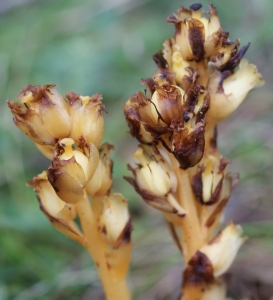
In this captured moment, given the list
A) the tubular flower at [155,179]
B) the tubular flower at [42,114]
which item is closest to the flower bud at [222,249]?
the tubular flower at [155,179]

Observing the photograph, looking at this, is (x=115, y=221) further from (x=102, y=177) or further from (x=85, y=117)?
(x=85, y=117)

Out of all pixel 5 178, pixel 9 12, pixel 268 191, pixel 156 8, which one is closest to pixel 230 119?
pixel 268 191

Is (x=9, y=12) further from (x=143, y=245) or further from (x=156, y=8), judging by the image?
(x=143, y=245)

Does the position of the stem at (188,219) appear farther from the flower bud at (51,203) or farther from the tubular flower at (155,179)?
the flower bud at (51,203)

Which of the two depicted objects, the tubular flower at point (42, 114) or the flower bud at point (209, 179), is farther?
the flower bud at point (209, 179)

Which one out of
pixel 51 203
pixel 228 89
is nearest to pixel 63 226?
pixel 51 203

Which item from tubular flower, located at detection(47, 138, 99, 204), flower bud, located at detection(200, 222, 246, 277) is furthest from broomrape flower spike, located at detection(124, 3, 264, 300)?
tubular flower, located at detection(47, 138, 99, 204)

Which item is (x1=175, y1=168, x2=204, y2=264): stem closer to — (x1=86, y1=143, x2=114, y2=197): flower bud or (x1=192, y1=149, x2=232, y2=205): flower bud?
(x1=192, y1=149, x2=232, y2=205): flower bud

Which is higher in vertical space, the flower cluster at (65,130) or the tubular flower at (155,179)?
the flower cluster at (65,130)
